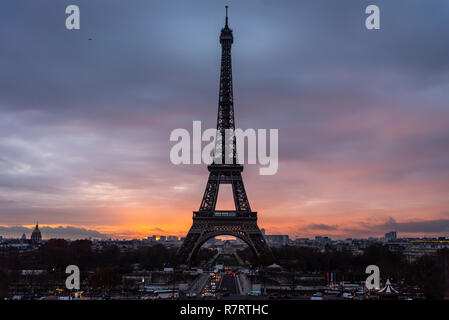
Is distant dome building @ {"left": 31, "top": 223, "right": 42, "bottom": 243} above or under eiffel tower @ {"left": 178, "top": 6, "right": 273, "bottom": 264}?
under

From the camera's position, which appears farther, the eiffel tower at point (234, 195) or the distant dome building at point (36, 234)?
the distant dome building at point (36, 234)

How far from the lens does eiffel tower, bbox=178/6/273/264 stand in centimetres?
5834

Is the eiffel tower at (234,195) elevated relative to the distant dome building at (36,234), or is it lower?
elevated

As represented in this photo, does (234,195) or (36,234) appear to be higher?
(234,195)

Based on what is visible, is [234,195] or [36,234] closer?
[234,195]

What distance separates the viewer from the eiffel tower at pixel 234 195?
58344 mm

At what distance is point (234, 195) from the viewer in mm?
59656

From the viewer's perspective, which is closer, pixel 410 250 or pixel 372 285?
pixel 372 285

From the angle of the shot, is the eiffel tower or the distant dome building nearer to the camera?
the eiffel tower
